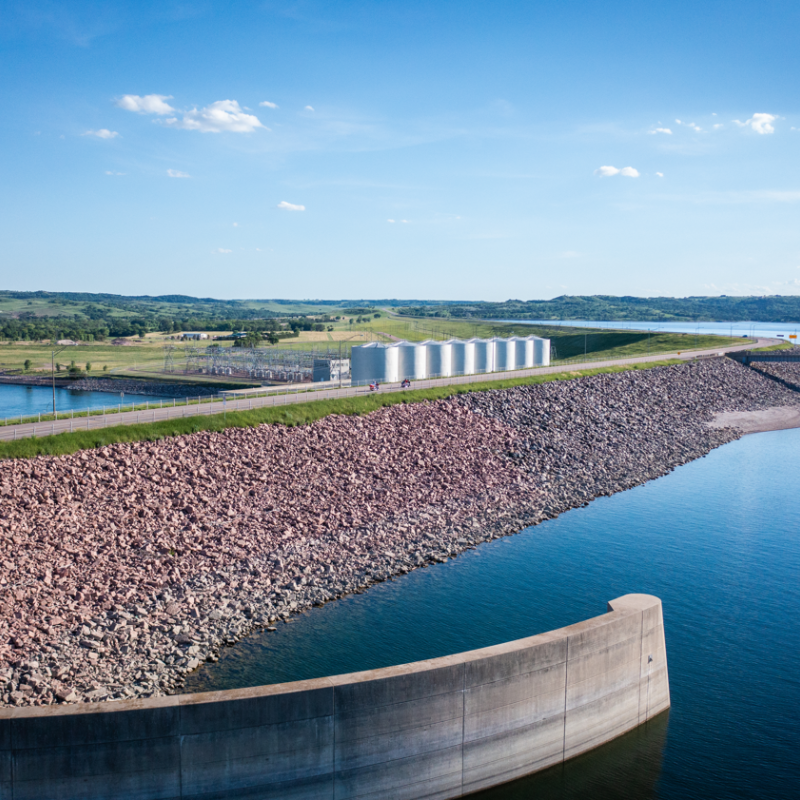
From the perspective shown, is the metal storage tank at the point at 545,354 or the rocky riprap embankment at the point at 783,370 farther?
the metal storage tank at the point at 545,354

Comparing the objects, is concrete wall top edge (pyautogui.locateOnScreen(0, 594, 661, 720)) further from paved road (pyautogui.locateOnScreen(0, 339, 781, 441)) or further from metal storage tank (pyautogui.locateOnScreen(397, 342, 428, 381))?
metal storage tank (pyautogui.locateOnScreen(397, 342, 428, 381))

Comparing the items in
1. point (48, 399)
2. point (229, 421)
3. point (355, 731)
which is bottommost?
point (48, 399)

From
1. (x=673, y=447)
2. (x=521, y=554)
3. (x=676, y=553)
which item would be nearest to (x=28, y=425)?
(x=521, y=554)

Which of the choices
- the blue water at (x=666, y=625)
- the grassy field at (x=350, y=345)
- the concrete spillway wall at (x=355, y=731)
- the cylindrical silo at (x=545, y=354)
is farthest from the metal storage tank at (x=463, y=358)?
the concrete spillway wall at (x=355, y=731)

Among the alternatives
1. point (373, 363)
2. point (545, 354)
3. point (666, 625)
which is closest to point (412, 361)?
point (373, 363)

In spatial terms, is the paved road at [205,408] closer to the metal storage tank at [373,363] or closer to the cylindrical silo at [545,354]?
the metal storage tank at [373,363]

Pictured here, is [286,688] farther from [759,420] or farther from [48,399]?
[48,399]
